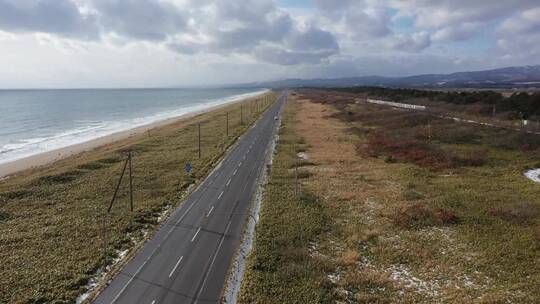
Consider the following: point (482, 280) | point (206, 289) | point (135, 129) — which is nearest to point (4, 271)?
point (206, 289)

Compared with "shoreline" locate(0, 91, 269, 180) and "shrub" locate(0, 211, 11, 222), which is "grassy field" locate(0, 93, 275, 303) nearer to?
"shrub" locate(0, 211, 11, 222)

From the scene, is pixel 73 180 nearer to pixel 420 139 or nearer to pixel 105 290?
pixel 105 290

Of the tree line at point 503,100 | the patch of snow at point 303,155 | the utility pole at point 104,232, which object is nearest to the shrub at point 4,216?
the utility pole at point 104,232

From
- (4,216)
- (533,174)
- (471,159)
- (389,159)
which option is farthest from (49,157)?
(533,174)

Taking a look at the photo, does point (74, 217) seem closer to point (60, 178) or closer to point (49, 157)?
point (60, 178)

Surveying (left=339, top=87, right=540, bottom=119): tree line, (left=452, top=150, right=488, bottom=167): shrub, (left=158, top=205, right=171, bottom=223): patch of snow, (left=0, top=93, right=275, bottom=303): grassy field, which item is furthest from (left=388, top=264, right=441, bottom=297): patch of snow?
(left=339, top=87, right=540, bottom=119): tree line

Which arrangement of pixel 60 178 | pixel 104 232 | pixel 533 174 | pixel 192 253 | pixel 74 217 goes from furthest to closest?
pixel 60 178, pixel 533 174, pixel 74 217, pixel 104 232, pixel 192 253

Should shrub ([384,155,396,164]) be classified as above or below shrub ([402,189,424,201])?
above
